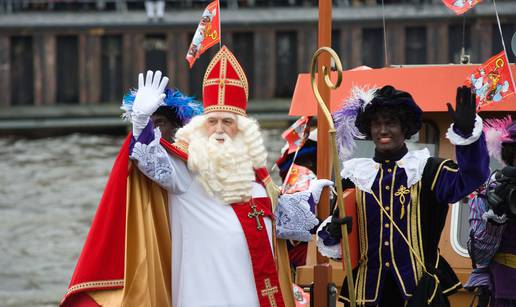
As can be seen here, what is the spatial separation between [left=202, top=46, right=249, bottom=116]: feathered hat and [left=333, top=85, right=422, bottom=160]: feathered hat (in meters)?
0.53

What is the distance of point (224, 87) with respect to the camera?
484 cm

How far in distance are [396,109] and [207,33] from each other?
43.6 inches

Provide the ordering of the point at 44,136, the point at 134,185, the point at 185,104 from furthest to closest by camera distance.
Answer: the point at 44,136 < the point at 185,104 < the point at 134,185

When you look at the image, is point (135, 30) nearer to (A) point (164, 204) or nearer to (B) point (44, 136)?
(B) point (44, 136)

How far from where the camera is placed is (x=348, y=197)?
4934 mm

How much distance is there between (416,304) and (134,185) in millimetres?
1260

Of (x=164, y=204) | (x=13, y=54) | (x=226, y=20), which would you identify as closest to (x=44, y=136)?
(x=13, y=54)

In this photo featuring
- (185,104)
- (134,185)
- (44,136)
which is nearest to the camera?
(134,185)

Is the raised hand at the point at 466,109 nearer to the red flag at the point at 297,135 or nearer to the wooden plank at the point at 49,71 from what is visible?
the red flag at the point at 297,135

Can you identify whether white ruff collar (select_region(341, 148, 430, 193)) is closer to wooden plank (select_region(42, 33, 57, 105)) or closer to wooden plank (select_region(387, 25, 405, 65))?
wooden plank (select_region(387, 25, 405, 65))

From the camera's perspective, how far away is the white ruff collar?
4879 mm

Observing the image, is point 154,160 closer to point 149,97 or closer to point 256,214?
point 149,97

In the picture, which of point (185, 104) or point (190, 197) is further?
point (185, 104)

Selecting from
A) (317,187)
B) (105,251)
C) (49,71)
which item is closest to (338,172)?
(317,187)
